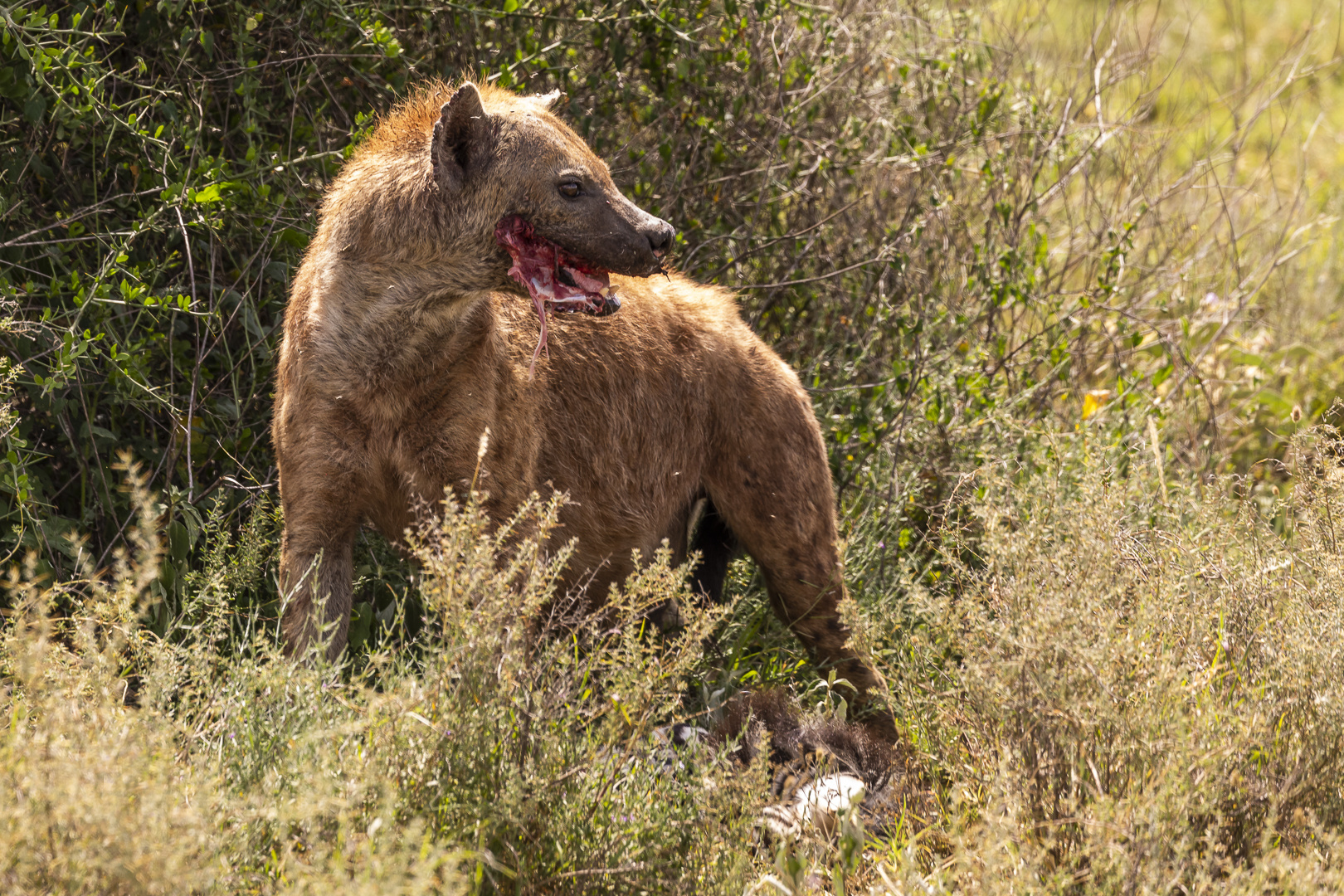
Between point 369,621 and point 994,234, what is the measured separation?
11.3ft

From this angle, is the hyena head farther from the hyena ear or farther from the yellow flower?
the yellow flower

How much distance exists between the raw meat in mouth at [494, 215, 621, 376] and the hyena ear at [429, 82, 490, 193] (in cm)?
18

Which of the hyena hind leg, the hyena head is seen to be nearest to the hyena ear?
the hyena head

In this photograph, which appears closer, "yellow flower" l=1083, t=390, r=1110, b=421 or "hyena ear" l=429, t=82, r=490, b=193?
"hyena ear" l=429, t=82, r=490, b=193

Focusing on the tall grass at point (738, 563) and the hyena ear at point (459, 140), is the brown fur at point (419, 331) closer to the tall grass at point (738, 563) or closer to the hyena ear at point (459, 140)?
the hyena ear at point (459, 140)

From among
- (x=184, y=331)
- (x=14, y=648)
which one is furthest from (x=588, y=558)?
(x=14, y=648)

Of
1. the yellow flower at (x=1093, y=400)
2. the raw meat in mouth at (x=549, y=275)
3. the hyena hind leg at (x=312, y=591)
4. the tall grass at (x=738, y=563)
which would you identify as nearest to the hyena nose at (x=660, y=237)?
the raw meat in mouth at (x=549, y=275)

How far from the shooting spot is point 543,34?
186 inches

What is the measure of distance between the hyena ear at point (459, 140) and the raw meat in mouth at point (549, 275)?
178 mm

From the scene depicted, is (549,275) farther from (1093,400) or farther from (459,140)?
(1093,400)

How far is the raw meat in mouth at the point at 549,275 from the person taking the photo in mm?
3314

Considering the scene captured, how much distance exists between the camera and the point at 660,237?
3.34m

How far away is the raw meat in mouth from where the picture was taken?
3.31 meters

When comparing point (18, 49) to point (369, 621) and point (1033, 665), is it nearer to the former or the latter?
point (369, 621)
